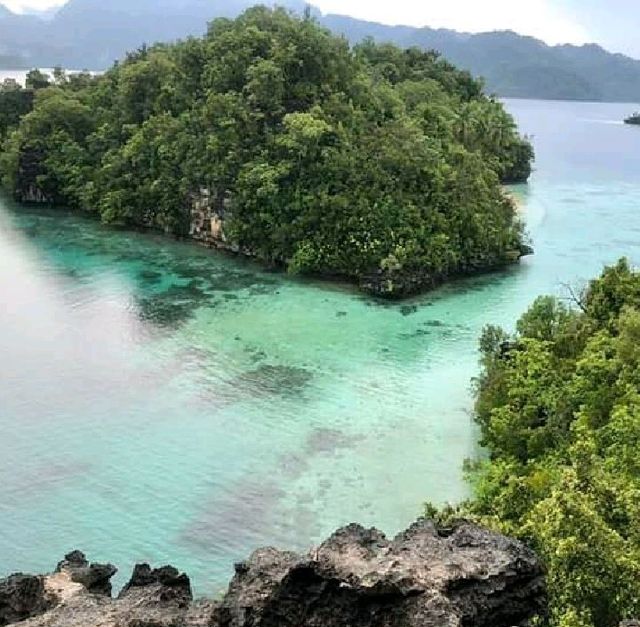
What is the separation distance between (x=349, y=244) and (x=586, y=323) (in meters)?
13.0

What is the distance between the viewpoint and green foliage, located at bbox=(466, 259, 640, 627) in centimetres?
859

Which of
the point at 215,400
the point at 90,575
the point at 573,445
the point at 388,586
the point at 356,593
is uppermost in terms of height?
the point at 388,586

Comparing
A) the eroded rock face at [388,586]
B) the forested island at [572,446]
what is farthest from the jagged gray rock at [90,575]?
the forested island at [572,446]

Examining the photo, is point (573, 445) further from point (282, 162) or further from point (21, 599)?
point (282, 162)

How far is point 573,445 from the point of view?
522 inches

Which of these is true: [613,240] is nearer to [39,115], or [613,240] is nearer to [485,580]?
[39,115]

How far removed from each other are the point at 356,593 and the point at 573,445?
660 cm

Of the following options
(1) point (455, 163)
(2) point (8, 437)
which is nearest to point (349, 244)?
(1) point (455, 163)

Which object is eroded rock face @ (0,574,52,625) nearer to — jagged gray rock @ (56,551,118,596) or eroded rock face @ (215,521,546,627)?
jagged gray rock @ (56,551,118,596)

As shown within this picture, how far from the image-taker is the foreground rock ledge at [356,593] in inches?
301

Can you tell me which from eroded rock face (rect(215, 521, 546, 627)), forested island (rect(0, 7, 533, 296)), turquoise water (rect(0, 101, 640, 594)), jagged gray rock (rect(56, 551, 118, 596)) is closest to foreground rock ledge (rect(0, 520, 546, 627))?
eroded rock face (rect(215, 521, 546, 627))

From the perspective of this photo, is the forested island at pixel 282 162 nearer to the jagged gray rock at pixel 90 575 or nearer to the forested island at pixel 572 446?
the forested island at pixel 572 446

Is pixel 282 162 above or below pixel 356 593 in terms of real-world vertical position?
above

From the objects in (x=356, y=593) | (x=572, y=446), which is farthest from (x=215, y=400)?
(x=356, y=593)
